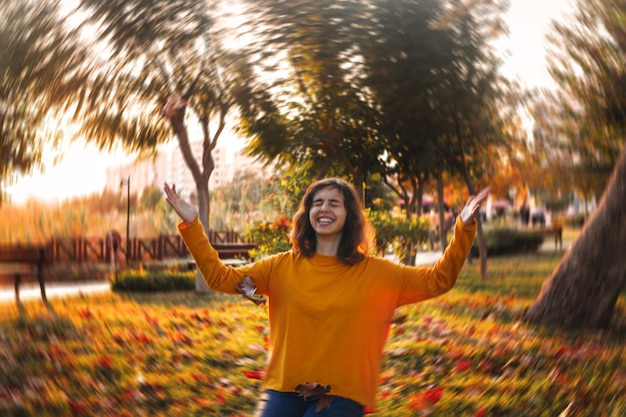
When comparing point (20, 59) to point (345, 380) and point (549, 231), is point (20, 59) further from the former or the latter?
point (549, 231)

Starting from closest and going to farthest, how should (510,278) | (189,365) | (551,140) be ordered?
(551,140)
(189,365)
(510,278)

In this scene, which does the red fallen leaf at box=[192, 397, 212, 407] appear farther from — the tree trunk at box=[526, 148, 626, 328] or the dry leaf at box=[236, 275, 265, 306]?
the tree trunk at box=[526, 148, 626, 328]

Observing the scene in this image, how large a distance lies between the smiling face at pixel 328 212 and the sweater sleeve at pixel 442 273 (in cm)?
36

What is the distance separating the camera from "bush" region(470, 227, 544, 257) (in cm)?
476

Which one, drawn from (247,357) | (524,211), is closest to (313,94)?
(524,211)

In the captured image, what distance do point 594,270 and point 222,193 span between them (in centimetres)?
307

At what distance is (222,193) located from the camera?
164 inches

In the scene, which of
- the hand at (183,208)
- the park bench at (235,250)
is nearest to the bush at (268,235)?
the park bench at (235,250)

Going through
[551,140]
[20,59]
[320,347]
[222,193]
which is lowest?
[320,347]

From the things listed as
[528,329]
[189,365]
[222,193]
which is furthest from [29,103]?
[528,329]

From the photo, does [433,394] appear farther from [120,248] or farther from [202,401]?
[120,248]

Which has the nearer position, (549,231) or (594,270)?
(549,231)

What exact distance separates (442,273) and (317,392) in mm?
718

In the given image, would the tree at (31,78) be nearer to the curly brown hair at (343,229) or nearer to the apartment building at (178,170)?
the apartment building at (178,170)
